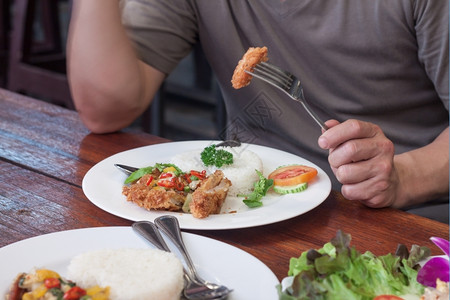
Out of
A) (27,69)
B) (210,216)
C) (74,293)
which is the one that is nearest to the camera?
(74,293)

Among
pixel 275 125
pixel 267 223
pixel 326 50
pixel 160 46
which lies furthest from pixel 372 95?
pixel 267 223

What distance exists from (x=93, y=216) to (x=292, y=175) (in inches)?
16.9

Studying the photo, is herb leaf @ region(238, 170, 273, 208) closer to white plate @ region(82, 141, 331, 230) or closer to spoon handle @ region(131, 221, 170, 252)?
white plate @ region(82, 141, 331, 230)

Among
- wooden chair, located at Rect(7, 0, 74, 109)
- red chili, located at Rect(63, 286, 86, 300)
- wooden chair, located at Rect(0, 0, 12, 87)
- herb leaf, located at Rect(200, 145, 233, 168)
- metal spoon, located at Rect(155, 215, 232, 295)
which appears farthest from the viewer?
wooden chair, located at Rect(0, 0, 12, 87)

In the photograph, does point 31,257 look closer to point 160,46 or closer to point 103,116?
point 103,116

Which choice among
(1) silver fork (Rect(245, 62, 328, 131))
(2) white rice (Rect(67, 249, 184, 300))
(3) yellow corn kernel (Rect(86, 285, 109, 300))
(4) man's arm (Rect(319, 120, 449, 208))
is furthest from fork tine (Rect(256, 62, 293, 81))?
(3) yellow corn kernel (Rect(86, 285, 109, 300))

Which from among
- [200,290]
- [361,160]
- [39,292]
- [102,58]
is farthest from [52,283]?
[102,58]

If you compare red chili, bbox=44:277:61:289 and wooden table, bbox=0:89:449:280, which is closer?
red chili, bbox=44:277:61:289

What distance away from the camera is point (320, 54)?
1.80 meters

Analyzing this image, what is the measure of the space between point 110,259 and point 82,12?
3.69 ft

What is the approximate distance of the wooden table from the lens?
1.11m

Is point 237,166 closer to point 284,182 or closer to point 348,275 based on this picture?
point 284,182

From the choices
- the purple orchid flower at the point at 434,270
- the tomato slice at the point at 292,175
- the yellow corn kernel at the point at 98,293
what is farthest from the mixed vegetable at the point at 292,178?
the yellow corn kernel at the point at 98,293

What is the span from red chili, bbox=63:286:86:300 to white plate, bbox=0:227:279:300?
0.43ft
